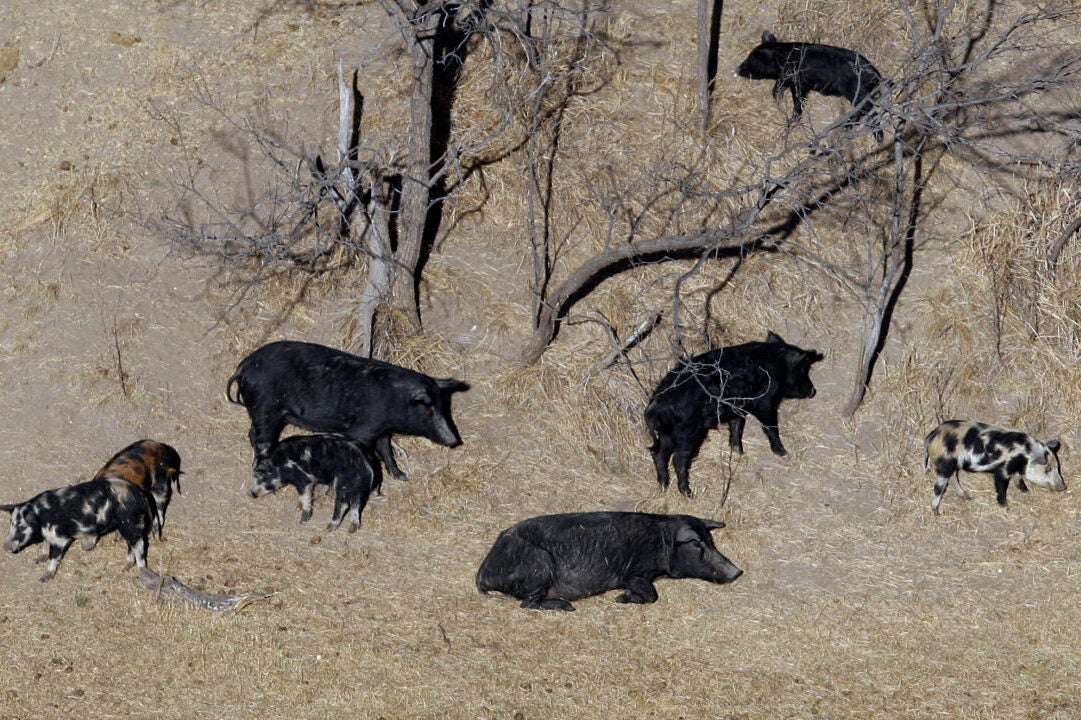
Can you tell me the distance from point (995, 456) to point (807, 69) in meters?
5.72

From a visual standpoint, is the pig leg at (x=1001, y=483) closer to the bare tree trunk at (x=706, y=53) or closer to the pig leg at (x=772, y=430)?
the pig leg at (x=772, y=430)

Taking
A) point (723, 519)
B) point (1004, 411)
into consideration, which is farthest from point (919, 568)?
point (1004, 411)

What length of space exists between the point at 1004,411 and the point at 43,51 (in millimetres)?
12551

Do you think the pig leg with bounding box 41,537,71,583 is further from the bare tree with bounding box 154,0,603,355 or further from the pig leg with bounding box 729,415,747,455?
the pig leg with bounding box 729,415,747,455

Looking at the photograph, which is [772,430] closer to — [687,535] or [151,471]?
[687,535]

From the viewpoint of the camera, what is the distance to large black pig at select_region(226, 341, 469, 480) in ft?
A: 42.6

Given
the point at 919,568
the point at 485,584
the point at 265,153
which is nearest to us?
the point at 485,584

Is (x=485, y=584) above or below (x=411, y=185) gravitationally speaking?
below

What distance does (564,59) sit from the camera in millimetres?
16906

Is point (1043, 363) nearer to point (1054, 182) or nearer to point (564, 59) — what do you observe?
point (1054, 182)

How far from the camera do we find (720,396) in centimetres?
1268

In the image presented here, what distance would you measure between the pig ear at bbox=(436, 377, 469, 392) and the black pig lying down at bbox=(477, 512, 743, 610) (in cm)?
222

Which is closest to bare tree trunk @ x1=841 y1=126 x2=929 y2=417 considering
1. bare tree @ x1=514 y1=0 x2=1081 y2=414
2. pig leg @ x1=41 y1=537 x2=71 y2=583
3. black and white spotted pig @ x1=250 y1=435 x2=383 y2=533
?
bare tree @ x1=514 y1=0 x2=1081 y2=414

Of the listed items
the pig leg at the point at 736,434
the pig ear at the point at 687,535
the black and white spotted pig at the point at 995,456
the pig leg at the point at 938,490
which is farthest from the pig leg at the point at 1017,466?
the pig ear at the point at 687,535
